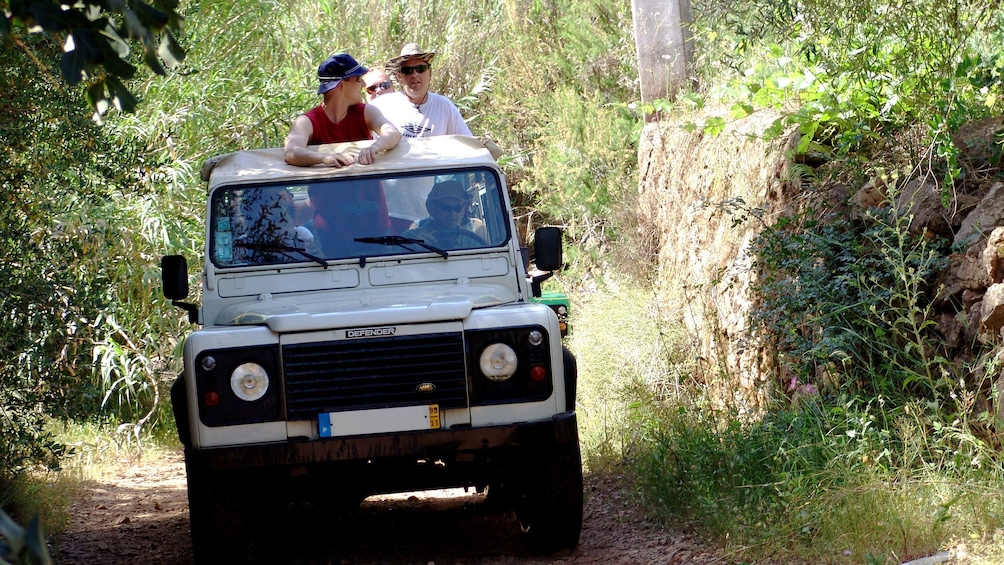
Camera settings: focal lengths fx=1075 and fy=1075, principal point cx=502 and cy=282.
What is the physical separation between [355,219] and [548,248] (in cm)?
103

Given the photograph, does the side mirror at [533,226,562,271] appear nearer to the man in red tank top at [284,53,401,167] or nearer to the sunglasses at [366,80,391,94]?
the man in red tank top at [284,53,401,167]

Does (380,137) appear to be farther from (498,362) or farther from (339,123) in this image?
(498,362)

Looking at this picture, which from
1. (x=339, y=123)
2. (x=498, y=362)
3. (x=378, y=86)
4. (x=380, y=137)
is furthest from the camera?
(x=378, y=86)

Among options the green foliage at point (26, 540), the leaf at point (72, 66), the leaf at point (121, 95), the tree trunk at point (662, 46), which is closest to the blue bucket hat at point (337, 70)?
the leaf at point (121, 95)

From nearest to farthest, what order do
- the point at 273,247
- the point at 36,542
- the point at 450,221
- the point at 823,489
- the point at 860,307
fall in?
the point at 36,542 < the point at 823,489 < the point at 860,307 < the point at 273,247 < the point at 450,221

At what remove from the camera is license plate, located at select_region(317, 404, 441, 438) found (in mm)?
4680

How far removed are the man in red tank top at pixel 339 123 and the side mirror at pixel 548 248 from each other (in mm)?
978

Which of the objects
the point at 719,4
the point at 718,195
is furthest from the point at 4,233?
the point at 718,195

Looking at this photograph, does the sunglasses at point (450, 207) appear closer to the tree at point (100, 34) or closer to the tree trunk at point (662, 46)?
the tree at point (100, 34)

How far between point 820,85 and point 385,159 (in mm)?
2628

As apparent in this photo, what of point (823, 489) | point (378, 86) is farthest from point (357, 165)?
point (378, 86)

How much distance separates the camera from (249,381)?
4.66 m

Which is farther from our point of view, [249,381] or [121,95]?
[249,381]

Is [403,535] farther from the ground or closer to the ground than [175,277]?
closer to the ground
